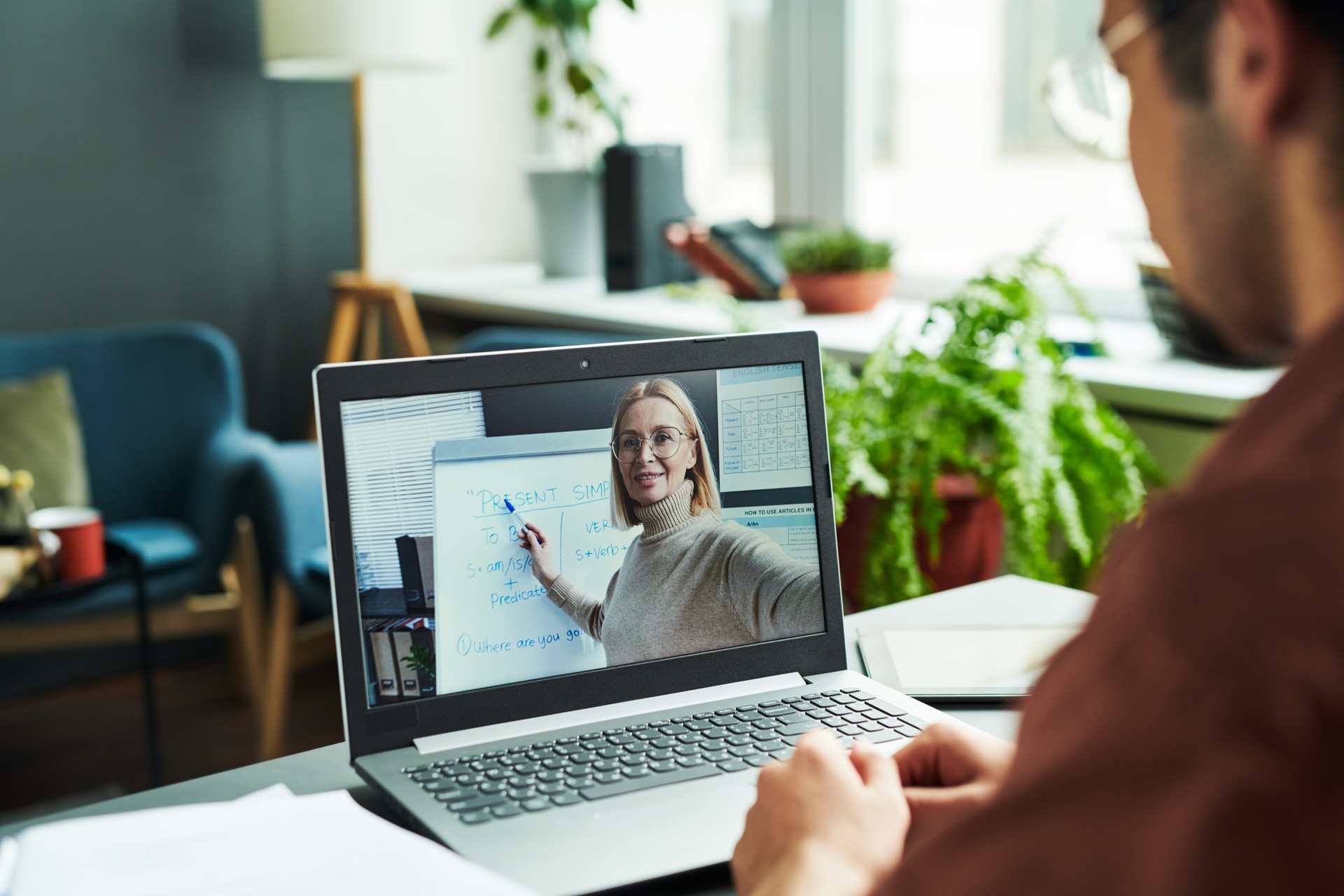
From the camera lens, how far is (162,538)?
2648mm

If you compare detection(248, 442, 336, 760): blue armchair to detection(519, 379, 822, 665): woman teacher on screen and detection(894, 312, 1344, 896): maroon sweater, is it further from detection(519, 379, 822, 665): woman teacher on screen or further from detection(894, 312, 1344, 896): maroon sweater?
detection(894, 312, 1344, 896): maroon sweater

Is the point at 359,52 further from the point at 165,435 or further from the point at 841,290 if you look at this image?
the point at 841,290

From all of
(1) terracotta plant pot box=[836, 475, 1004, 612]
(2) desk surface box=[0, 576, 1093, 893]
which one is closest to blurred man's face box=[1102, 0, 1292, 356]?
(2) desk surface box=[0, 576, 1093, 893]

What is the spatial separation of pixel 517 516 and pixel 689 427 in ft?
0.47

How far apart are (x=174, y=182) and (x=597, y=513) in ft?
8.58

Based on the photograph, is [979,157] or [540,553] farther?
[979,157]

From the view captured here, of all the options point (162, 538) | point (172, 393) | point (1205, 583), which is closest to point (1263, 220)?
point (1205, 583)

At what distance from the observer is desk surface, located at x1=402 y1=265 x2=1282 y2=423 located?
181 centimetres

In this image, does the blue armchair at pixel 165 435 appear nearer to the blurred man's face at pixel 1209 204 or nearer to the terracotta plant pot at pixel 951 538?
the terracotta plant pot at pixel 951 538

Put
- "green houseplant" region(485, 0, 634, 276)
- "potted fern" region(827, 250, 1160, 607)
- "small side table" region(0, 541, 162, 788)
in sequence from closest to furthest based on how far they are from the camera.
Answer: "potted fern" region(827, 250, 1160, 607) → "small side table" region(0, 541, 162, 788) → "green houseplant" region(485, 0, 634, 276)

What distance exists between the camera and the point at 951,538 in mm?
1700

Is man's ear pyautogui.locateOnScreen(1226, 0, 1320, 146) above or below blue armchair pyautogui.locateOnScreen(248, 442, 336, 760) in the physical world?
above

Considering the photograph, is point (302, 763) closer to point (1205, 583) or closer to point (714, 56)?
point (1205, 583)

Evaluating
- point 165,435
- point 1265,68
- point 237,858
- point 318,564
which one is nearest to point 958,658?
point 237,858
